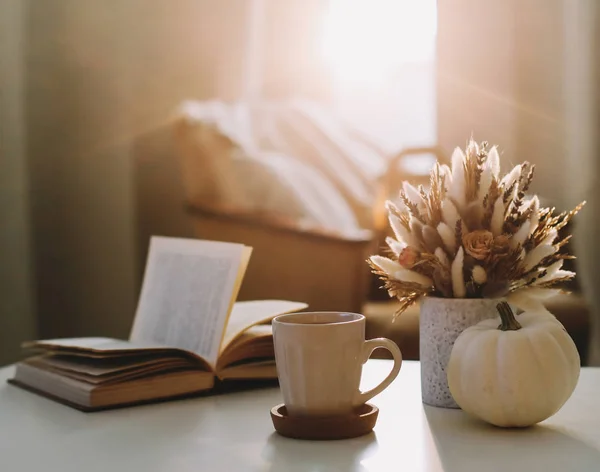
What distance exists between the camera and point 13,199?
2.37 m

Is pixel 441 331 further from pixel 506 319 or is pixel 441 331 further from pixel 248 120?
pixel 248 120

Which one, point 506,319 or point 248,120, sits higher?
point 248,120

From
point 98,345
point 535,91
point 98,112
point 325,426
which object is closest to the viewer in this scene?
point 325,426

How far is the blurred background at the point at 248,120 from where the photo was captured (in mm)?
2408

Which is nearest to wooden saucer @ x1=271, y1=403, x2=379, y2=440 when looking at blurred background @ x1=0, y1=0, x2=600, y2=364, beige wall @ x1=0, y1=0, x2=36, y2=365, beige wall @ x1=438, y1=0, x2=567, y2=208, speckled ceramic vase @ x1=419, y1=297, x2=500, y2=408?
speckled ceramic vase @ x1=419, y1=297, x2=500, y2=408

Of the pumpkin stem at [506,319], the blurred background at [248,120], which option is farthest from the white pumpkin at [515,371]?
the blurred background at [248,120]

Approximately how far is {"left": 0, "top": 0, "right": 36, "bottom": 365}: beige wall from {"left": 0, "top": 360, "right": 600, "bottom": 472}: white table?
5.36 ft

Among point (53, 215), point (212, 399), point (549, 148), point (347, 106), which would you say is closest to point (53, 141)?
point (53, 215)

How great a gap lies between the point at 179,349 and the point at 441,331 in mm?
295

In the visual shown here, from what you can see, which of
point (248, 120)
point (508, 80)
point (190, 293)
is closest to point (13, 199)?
point (248, 120)

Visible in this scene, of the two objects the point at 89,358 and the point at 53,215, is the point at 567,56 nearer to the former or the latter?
the point at 53,215

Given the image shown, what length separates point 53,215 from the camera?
2.55 m

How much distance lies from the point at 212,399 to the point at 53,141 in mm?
1986

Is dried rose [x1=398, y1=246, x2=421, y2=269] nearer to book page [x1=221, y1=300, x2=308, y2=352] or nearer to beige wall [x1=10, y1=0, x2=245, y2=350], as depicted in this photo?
book page [x1=221, y1=300, x2=308, y2=352]
